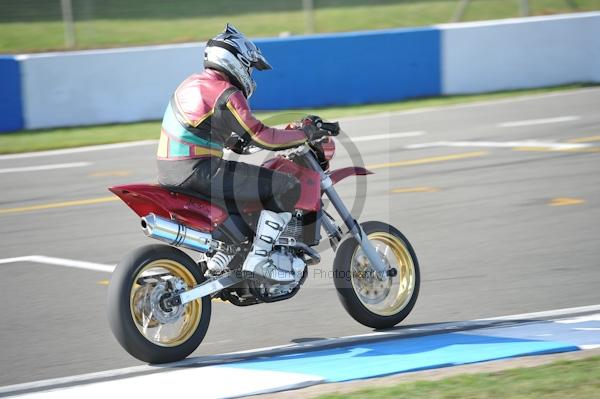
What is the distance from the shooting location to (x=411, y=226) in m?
9.93

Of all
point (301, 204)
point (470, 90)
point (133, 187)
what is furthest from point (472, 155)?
point (133, 187)

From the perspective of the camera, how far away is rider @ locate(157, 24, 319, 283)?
6.12m

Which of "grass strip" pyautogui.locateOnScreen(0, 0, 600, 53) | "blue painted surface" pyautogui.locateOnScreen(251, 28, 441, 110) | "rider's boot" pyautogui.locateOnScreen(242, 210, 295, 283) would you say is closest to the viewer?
"rider's boot" pyautogui.locateOnScreen(242, 210, 295, 283)

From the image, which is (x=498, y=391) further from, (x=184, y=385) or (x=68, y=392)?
(x=68, y=392)

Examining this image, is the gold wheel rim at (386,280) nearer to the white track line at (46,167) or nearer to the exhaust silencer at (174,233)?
the exhaust silencer at (174,233)

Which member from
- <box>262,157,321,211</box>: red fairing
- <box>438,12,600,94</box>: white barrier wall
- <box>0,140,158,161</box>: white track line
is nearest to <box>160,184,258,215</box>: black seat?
<box>262,157,321,211</box>: red fairing

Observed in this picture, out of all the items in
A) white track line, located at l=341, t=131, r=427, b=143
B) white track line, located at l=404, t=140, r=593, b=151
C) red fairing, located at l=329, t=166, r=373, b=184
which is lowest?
red fairing, located at l=329, t=166, r=373, b=184

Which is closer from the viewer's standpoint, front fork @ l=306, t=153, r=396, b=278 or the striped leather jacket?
the striped leather jacket

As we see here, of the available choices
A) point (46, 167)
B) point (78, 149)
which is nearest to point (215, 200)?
point (46, 167)

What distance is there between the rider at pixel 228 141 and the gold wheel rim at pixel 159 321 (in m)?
0.40

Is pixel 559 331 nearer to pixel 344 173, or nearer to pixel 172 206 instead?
pixel 344 173

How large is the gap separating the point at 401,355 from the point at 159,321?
4.79ft

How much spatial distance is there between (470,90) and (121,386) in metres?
13.5

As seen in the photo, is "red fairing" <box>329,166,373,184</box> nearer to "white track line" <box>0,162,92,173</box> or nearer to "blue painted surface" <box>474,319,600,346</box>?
"blue painted surface" <box>474,319,600,346</box>
